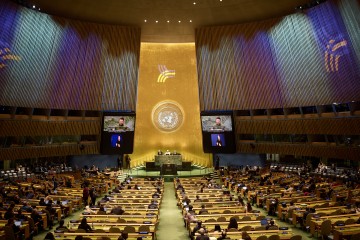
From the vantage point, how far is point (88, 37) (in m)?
26.1

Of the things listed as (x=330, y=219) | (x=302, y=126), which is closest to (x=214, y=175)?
(x=302, y=126)

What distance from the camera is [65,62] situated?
971 inches

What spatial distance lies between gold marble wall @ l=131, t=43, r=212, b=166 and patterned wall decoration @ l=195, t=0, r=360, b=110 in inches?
143

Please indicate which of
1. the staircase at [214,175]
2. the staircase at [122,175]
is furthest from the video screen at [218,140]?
the staircase at [122,175]

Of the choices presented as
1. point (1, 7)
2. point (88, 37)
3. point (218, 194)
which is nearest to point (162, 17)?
point (88, 37)

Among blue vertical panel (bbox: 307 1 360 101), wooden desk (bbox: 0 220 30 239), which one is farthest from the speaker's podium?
wooden desk (bbox: 0 220 30 239)

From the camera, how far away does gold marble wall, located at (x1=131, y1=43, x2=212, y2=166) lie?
1230 inches

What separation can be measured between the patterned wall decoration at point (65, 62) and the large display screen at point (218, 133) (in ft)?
22.0

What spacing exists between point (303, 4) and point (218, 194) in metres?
15.9

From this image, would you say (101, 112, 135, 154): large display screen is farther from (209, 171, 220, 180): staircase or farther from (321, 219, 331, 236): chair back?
(321, 219, 331, 236): chair back

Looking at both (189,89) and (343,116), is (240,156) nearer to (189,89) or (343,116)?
(189,89)

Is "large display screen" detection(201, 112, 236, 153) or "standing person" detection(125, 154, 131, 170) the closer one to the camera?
"large display screen" detection(201, 112, 236, 153)

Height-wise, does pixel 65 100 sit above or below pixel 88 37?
below

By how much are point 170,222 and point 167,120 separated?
18961 mm
